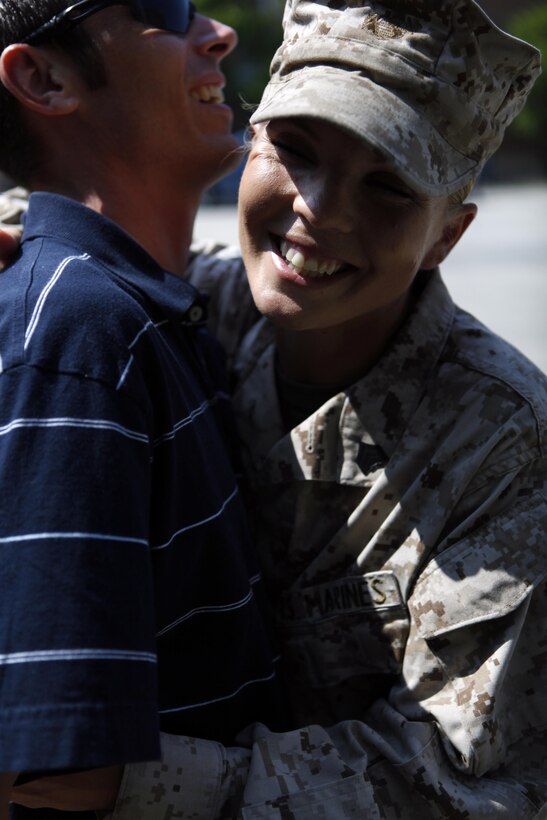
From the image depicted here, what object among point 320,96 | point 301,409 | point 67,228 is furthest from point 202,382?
point 320,96

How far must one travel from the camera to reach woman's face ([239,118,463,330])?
2.05 metres

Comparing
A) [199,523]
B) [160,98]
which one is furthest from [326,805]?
[160,98]

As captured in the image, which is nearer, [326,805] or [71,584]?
[71,584]

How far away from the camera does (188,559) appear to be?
6.35 feet

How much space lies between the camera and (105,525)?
5.30ft

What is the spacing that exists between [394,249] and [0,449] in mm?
945

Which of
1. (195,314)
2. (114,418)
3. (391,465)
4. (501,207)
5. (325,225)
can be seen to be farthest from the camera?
(501,207)

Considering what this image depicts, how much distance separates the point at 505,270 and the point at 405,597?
380 inches

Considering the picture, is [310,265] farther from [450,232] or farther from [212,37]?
[212,37]

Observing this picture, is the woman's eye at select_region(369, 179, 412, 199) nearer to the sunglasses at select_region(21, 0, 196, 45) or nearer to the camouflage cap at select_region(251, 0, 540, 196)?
the camouflage cap at select_region(251, 0, 540, 196)

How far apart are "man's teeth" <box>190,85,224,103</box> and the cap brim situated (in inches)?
Answer: 24.9

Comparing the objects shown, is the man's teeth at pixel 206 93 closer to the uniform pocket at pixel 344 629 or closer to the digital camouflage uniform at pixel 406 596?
the digital camouflage uniform at pixel 406 596

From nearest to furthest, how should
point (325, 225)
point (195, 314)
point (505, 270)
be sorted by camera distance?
point (325, 225) → point (195, 314) → point (505, 270)

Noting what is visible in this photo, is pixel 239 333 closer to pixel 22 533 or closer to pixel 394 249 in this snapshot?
pixel 394 249
